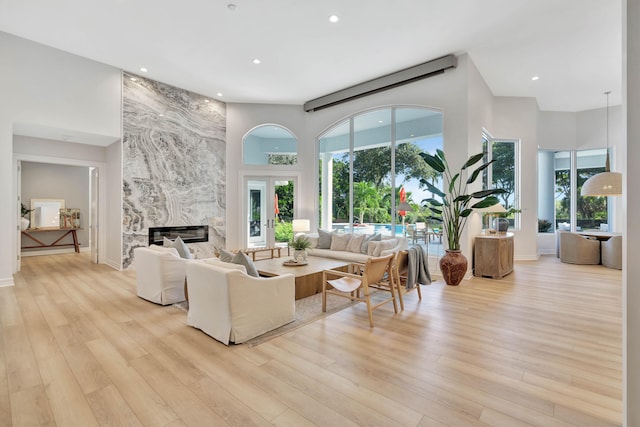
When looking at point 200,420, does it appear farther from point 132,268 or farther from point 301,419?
point 132,268

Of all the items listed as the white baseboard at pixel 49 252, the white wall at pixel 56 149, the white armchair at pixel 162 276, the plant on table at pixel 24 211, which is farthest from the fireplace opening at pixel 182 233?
the plant on table at pixel 24 211

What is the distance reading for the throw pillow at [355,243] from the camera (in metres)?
6.13

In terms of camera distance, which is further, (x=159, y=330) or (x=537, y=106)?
(x=537, y=106)

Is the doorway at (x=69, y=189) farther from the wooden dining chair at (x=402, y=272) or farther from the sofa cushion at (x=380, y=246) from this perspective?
the wooden dining chair at (x=402, y=272)

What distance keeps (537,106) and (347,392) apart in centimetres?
898

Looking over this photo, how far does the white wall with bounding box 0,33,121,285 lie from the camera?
4.98m

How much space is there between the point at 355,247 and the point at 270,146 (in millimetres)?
3887

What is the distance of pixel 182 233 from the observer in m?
7.24

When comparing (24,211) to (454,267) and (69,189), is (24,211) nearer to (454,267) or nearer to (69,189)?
(69,189)

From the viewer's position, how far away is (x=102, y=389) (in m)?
2.20

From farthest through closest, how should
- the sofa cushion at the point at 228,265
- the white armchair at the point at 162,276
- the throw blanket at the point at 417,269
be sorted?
the throw blanket at the point at 417,269 → the white armchair at the point at 162,276 → the sofa cushion at the point at 228,265

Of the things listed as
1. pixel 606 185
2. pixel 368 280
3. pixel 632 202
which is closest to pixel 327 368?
pixel 368 280

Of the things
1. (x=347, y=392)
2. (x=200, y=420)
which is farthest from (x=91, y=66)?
(x=347, y=392)

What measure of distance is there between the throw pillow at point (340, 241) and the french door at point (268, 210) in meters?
2.14
